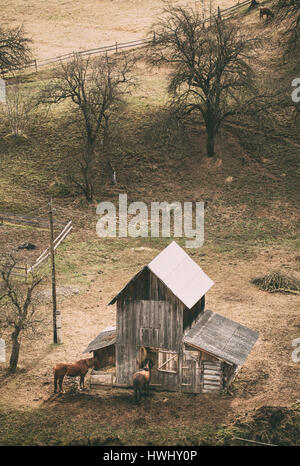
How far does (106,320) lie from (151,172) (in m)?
22.0

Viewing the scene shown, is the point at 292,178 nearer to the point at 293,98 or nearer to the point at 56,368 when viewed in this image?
the point at 293,98

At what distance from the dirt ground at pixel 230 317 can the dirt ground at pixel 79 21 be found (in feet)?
127

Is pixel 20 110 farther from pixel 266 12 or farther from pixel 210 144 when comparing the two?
pixel 266 12

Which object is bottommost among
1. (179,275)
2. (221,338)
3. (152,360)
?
(152,360)

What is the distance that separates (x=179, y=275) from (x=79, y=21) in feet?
200

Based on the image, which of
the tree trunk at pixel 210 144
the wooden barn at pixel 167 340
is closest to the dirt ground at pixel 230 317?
the wooden barn at pixel 167 340

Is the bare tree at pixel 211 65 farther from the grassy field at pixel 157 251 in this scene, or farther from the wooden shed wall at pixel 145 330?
the wooden shed wall at pixel 145 330

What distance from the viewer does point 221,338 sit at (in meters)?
26.0

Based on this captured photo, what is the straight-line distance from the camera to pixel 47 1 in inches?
3324

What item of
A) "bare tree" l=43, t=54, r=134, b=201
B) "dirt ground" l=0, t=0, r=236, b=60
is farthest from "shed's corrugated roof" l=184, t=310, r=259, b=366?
"dirt ground" l=0, t=0, r=236, b=60

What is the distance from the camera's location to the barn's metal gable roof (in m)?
24.7

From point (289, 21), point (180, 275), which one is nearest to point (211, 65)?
point (289, 21)

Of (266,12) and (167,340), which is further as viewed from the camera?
(266,12)

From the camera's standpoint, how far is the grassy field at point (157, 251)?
2284 centimetres
